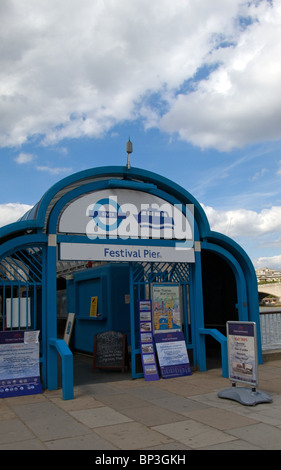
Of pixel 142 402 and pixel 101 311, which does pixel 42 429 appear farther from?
pixel 101 311

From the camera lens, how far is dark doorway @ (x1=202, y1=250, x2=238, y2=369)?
11.9 meters

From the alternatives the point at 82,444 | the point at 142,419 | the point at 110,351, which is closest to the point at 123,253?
the point at 110,351

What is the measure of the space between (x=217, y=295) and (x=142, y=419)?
6.82 meters

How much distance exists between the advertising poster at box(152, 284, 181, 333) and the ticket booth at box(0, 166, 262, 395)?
22mm

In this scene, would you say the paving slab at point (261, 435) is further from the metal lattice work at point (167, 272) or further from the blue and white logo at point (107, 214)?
the blue and white logo at point (107, 214)

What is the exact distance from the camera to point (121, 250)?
8.91 metres

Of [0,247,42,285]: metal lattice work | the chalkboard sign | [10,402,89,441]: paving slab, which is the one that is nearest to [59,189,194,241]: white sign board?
[0,247,42,285]: metal lattice work

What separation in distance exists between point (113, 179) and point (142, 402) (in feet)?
14.5

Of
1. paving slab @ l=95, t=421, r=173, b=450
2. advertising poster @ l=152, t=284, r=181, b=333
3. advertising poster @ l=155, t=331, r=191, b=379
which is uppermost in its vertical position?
advertising poster @ l=152, t=284, r=181, b=333

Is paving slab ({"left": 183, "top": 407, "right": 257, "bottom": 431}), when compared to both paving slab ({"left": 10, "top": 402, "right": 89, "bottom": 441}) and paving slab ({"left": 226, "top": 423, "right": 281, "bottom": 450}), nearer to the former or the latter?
paving slab ({"left": 226, "top": 423, "right": 281, "bottom": 450})

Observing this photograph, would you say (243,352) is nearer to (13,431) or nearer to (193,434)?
(193,434)

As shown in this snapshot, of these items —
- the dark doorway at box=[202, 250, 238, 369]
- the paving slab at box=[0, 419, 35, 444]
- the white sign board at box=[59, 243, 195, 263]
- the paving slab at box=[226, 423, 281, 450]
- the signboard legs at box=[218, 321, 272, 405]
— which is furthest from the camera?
the dark doorway at box=[202, 250, 238, 369]

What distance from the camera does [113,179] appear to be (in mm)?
9047
